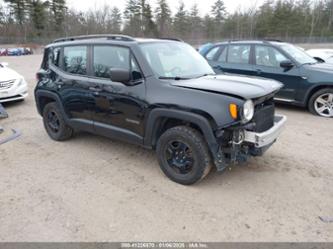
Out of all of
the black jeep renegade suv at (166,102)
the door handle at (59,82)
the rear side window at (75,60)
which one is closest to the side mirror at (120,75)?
the black jeep renegade suv at (166,102)

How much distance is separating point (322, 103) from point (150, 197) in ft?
16.5

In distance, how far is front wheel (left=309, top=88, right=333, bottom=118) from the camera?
6.29 meters

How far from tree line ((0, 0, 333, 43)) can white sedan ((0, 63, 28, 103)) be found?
162 feet

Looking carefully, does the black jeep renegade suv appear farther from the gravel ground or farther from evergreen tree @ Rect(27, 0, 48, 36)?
evergreen tree @ Rect(27, 0, 48, 36)

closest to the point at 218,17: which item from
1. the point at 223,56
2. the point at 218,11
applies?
the point at 218,11

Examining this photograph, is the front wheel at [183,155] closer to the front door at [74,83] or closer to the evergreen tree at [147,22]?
the front door at [74,83]

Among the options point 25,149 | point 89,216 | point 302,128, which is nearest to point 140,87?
point 89,216

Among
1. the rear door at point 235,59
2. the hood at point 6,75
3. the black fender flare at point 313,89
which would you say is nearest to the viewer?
the black fender flare at point 313,89

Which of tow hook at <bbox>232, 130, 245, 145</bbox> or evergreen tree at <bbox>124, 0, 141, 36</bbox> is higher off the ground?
evergreen tree at <bbox>124, 0, 141, 36</bbox>

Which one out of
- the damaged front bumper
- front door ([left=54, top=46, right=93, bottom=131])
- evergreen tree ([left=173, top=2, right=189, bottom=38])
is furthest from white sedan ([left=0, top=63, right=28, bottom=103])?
evergreen tree ([left=173, top=2, right=189, bottom=38])

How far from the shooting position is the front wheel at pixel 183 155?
3213mm

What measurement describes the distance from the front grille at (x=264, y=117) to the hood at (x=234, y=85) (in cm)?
21

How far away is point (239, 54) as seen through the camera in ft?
24.0

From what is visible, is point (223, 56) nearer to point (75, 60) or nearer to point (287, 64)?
point (287, 64)
